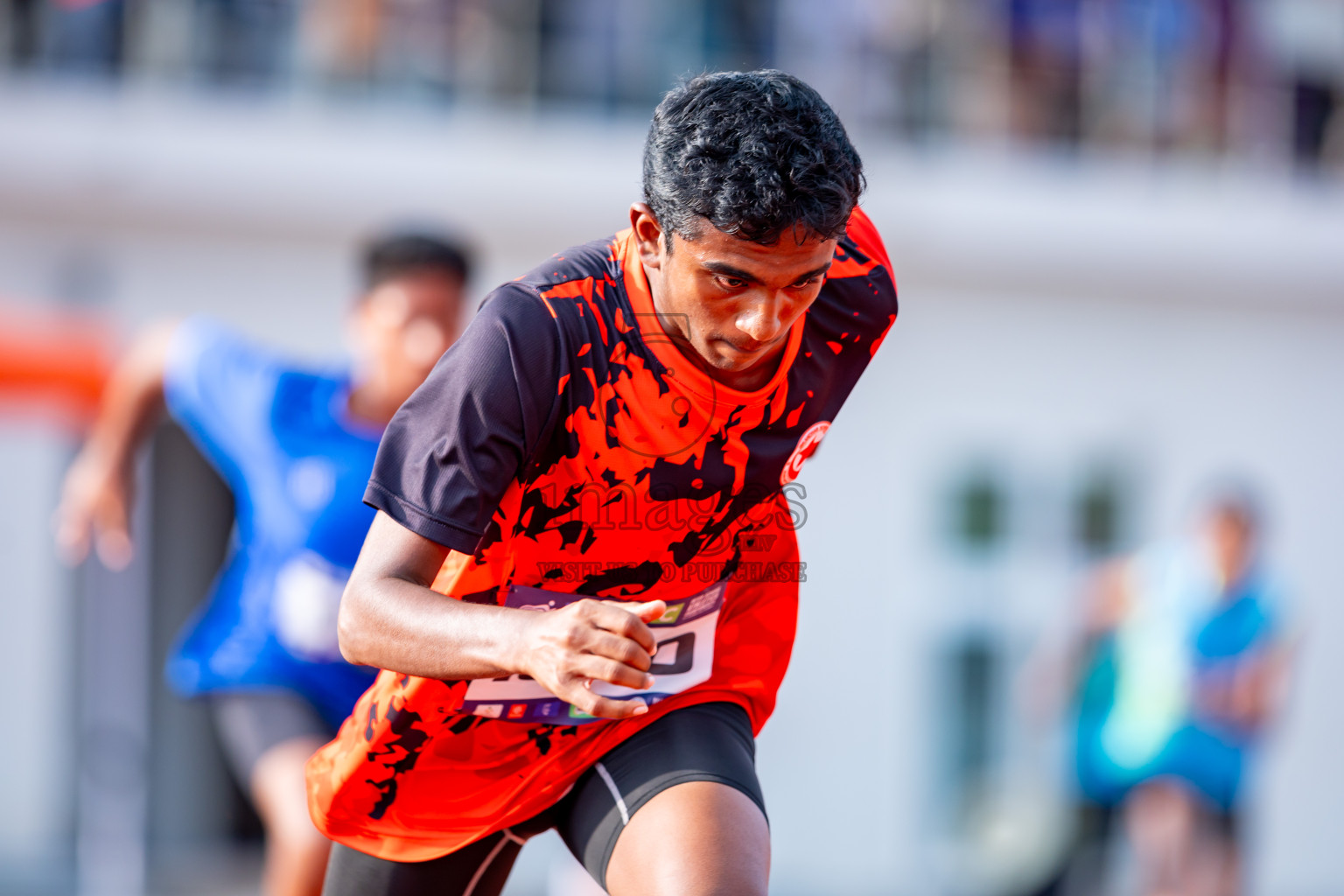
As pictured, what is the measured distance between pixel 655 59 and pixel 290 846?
23.8ft

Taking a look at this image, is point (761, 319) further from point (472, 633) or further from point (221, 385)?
point (221, 385)

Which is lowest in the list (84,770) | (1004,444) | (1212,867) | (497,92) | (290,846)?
(84,770)

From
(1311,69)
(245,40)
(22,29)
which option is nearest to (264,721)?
(245,40)

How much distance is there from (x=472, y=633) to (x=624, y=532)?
14.3 inches

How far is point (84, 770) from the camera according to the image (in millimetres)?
7336

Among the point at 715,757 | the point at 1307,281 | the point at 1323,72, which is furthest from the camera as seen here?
the point at 1323,72

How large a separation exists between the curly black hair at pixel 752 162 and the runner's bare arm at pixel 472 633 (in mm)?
486

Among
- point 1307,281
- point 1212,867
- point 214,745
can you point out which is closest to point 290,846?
point 1212,867

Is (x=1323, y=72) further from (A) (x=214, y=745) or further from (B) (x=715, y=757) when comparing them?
(B) (x=715, y=757)

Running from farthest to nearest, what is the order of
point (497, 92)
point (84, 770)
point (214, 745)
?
point (497, 92)
point (214, 745)
point (84, 770)

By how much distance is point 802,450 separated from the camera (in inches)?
82.2

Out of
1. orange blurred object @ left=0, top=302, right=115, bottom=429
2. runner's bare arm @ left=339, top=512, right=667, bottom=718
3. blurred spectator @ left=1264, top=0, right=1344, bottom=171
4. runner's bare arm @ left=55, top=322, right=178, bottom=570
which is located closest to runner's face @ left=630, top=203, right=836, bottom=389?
runner's bare arm @ left=339, top=512, right=667, bottom=718

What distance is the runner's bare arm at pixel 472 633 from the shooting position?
4.99ft

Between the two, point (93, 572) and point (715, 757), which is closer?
point (715, 757)
